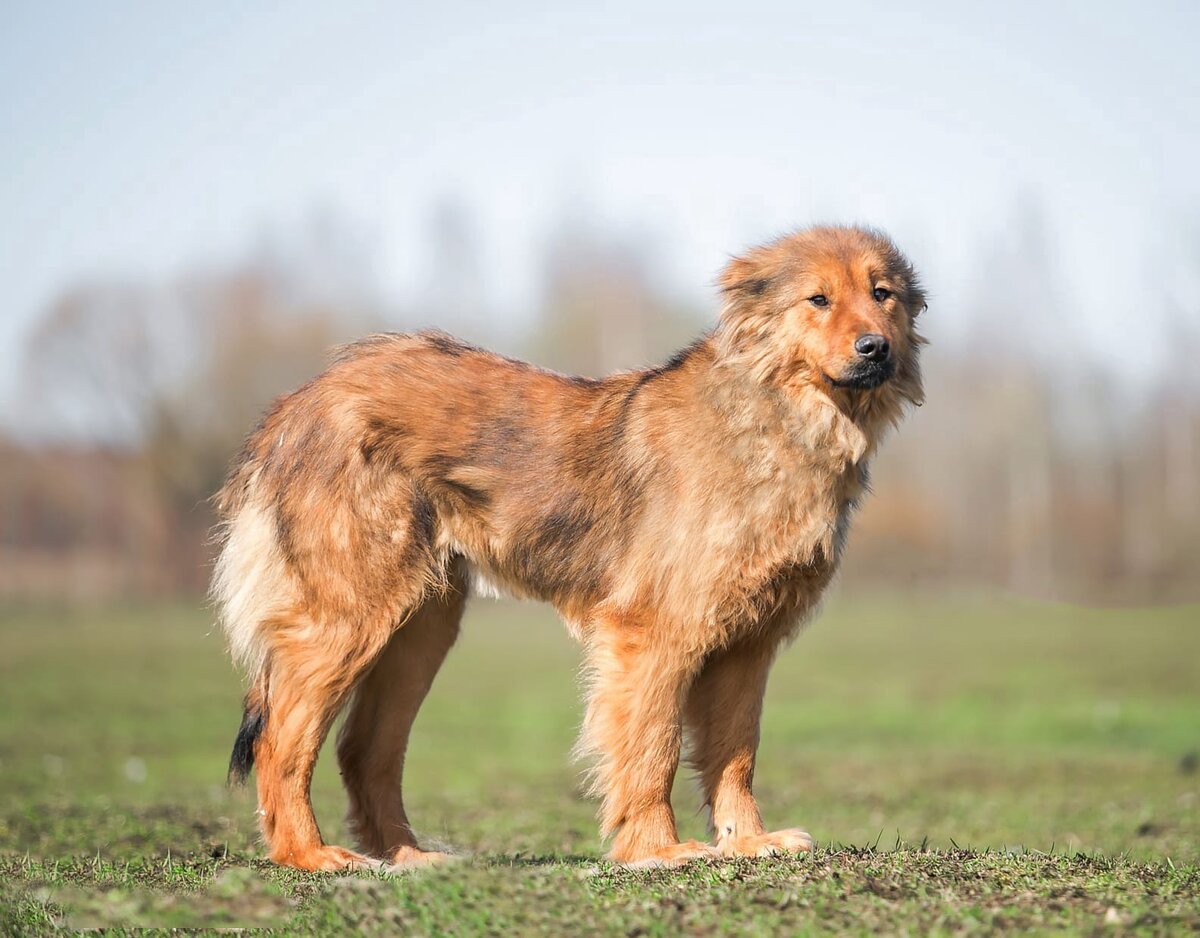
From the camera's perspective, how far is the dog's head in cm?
597

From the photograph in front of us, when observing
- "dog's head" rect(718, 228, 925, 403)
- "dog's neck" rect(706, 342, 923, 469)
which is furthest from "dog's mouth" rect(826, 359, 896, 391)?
"dog's neck" rect(706, 342, 923, 469)

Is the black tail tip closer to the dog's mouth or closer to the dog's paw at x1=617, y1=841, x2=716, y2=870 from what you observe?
the dog's paw at x1=617, y1=841, x2=716, y2=870

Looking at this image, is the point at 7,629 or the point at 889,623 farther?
the point at 889,623

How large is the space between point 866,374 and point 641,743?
2.01 m

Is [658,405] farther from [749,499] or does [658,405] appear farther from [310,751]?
[310,751]

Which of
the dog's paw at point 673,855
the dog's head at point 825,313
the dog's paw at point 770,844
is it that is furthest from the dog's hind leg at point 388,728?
the dog's head at point 825,313

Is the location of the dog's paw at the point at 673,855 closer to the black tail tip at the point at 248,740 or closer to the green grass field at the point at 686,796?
the green grass field at the point at 686,796

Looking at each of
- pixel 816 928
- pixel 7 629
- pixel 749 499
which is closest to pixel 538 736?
pixel 749 499

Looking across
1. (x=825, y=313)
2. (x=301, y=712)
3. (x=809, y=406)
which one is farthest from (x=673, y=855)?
(x=825, y=313)

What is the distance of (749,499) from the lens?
6.09m

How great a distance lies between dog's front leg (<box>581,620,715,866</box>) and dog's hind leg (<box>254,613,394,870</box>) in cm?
116

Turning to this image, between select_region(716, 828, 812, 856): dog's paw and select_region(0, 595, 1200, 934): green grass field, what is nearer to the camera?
select_region(0, 595, 1200, 934): green grass field

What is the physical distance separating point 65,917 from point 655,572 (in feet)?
9.48

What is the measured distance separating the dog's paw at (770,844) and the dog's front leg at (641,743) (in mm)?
146
